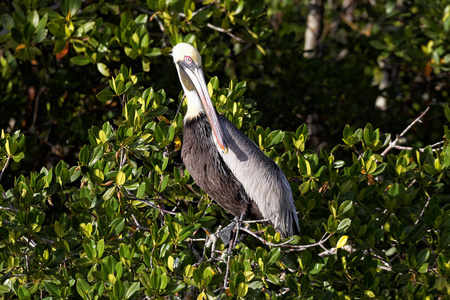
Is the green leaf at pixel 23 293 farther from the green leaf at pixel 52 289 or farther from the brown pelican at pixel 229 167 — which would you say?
the brown pelican at pixel 229 167

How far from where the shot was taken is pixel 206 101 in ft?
11.7

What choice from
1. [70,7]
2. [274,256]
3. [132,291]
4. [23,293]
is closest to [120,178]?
[132,291]

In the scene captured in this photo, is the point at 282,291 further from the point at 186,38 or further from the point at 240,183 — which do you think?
the point at 186,38

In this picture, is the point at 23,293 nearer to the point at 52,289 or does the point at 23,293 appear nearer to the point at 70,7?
the point at 52,289

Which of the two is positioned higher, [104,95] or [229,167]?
[104,95]

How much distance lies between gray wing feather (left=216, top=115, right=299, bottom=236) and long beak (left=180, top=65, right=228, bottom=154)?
93mm

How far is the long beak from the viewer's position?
11.4ft

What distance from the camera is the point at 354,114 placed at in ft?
21.0

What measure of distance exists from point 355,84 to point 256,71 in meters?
1.19

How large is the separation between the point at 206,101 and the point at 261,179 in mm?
582

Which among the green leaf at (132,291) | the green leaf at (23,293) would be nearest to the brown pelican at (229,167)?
the green leaf at (132,291)

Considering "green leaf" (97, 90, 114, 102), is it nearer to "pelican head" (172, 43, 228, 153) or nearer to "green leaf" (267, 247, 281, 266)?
"pelican head" (172, 43, 228, 153)

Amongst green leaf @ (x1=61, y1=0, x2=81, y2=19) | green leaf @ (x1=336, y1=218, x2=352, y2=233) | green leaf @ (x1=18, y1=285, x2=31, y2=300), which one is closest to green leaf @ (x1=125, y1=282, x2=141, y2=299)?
green leaf @ (x1=18, y1=285, x2=31, y2=300)

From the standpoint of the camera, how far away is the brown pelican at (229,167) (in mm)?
3539
